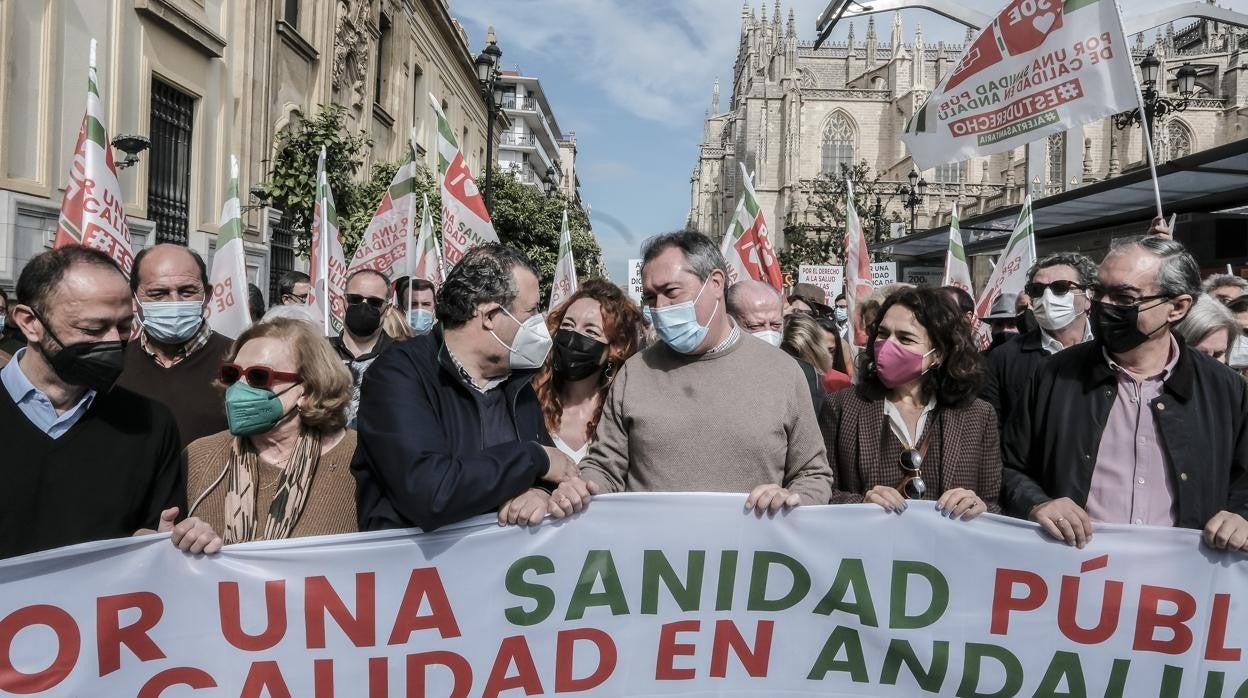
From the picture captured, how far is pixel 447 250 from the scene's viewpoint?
23.9 ft

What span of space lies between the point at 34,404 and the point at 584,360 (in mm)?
1722

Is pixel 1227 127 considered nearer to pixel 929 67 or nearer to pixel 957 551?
pixel 929 67

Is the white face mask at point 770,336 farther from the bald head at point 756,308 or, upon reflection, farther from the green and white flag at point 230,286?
the green and white flag at point 230,286

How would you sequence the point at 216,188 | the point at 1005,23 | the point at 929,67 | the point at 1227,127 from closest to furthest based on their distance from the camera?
the point at 1005,23
the point at 216,188
the point at 1227,127
the point at 929,67

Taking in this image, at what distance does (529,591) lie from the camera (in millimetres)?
2854

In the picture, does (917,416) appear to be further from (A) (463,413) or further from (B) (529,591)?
(A) (463,413)

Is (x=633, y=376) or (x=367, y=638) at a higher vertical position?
(x=633, y=376)

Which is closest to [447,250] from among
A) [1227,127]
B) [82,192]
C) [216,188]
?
[82,192]

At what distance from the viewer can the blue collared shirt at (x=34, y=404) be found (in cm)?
248

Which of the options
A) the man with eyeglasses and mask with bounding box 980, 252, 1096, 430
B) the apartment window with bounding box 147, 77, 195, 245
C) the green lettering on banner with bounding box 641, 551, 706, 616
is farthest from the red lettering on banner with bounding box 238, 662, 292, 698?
the apartment window with bounding box 147, 77, 195, 245

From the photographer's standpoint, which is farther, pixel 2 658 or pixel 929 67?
pixel 929 67

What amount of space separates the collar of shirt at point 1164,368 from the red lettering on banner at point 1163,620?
25.9 inches

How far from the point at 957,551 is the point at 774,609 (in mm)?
585

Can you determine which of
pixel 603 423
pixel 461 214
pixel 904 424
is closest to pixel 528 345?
pixel 603 423
